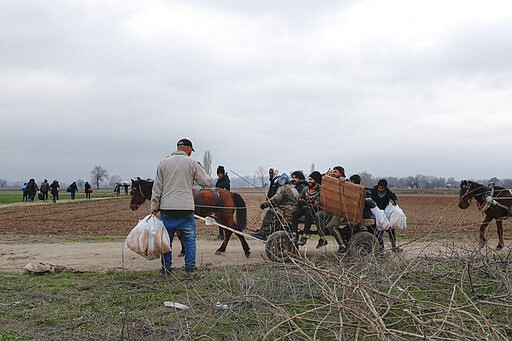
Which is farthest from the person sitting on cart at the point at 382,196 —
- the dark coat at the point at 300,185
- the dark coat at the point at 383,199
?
the dark coat at the point at 300,185

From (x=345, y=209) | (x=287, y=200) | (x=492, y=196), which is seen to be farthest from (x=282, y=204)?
(x=492, y=196)

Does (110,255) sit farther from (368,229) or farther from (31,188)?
(31,188)

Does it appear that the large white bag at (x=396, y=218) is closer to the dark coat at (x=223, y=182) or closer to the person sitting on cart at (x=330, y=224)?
the person sitting on cart at (x=330, y=224)

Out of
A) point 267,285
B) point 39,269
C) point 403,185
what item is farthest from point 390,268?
point 403,185

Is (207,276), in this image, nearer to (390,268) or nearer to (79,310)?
(79,310)

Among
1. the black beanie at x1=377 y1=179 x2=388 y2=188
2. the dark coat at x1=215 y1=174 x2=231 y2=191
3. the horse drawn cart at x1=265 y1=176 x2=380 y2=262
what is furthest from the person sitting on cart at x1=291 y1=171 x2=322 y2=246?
the dark coat at x1=215 y1=174 x2=231 y2=191

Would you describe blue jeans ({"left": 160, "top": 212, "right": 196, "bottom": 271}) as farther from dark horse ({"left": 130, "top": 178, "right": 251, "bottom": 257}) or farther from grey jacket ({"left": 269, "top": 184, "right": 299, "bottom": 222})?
dark horse ({"left": 130, "top": 178, "right": 251, "bottom": 257})

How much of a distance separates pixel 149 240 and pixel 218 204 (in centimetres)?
264

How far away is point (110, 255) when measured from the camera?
29.4 feet

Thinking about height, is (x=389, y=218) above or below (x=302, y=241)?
above

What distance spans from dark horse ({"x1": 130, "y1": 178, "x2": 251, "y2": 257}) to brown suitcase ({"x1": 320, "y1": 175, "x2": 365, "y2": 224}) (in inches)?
79.5

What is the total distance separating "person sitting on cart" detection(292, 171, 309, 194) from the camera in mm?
8617

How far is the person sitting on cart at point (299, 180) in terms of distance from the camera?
8.62 metres

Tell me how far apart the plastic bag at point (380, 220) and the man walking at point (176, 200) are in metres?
3.18
